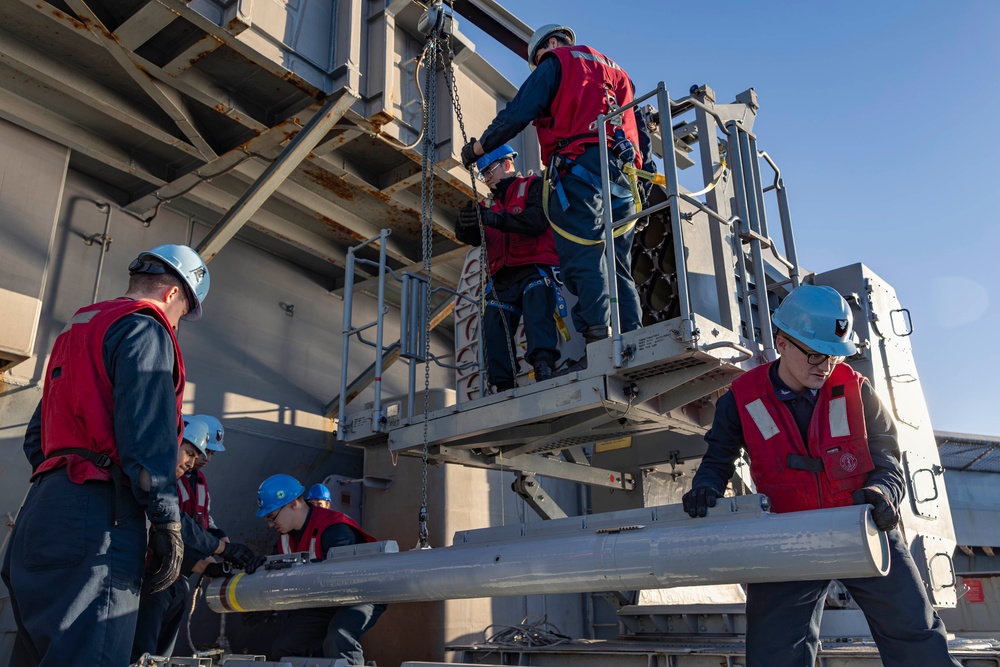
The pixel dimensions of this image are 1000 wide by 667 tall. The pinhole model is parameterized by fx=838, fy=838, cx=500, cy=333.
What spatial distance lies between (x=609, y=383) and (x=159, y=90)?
3.96m

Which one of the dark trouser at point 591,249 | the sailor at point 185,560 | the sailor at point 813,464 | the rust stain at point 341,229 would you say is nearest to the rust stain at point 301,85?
the rust stain at point 341,229

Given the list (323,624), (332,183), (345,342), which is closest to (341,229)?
(332,183)

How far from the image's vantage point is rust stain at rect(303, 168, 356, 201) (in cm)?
728

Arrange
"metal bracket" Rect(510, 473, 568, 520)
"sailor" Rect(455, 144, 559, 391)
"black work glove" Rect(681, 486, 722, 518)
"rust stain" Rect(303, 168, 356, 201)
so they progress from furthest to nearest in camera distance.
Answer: "rust stain" Rect(303, 168, 356, 201), "metal bracket" Rect(510, 473, 568, 520), "sailor" Rect(455, 144, 559, 391), "black work glove" Rect(681, 486, 722, 518)

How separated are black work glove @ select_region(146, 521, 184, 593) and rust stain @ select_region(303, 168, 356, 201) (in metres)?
4.85

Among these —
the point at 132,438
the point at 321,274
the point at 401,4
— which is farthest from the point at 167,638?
the point at 401,4

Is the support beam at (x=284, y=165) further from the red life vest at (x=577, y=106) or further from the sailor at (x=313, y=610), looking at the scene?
the sailor at (x=313, y=610)

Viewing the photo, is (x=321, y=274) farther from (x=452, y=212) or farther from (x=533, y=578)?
(x=533, y=578)

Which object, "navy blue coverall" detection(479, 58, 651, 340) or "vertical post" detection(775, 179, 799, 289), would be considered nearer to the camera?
"navy blue coverall" detection(479, 58, 651, 340)

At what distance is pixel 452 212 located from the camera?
806 centimetres

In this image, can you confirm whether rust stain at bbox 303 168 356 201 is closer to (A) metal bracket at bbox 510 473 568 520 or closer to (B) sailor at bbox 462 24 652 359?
(B) sailor at bbox 462 24 652 359

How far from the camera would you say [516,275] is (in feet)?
18.3

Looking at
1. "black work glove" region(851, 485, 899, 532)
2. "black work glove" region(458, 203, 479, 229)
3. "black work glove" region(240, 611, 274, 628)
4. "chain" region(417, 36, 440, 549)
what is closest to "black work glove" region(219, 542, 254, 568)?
"chain" region(417, 36, 440, 549)

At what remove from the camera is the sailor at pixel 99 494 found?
8.64 ft
